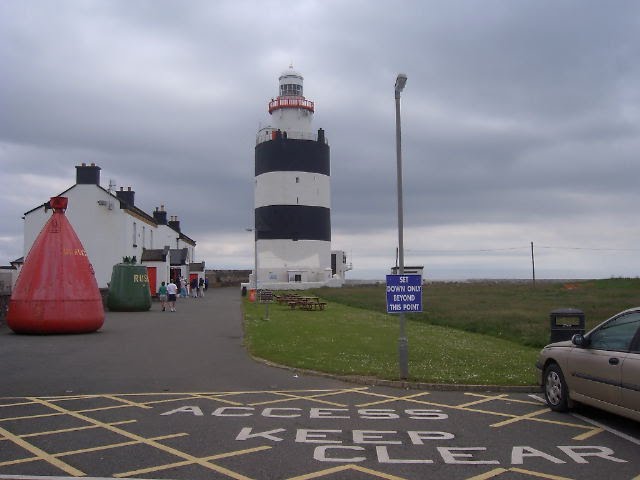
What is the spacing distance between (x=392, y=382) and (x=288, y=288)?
48.9 meters

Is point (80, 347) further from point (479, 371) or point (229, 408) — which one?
point (479, 371)

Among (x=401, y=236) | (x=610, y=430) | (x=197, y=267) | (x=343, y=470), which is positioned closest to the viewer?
(x=343, y=470)

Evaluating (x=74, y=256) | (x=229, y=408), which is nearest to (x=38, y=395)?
(x=229, y=408)

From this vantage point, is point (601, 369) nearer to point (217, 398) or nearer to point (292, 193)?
point (217, 398)

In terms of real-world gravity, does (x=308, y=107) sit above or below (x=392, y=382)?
above

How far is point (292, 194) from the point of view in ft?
194

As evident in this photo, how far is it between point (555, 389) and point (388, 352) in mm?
6664

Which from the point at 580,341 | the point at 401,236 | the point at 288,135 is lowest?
the point at 580,341

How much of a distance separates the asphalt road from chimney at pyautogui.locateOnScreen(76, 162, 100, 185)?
2951 centimetres

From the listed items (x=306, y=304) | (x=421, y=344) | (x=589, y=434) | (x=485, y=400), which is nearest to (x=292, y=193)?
(x=306, y=304)

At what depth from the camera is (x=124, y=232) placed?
4250 centimetres

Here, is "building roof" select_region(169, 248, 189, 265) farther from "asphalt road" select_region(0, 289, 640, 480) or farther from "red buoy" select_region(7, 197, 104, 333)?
"asphalt road" select_region(0, 289, 640, 480)

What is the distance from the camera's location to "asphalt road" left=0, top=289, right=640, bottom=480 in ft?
21.9

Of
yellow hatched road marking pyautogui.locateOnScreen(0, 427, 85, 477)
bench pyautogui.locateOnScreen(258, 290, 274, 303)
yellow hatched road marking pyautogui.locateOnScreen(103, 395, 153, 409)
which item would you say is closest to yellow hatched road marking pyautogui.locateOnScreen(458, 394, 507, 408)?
yellow hatched road marking pyautogui.locateOnScreen(103, 395, 153, 409)
